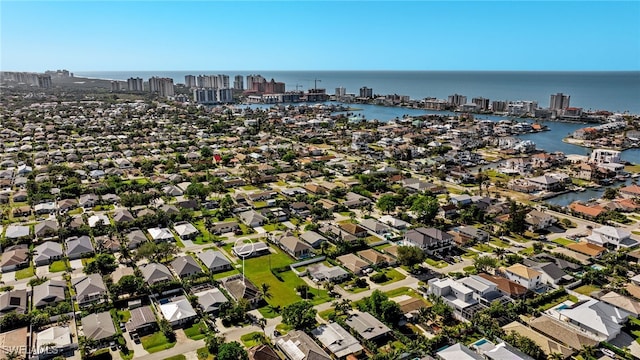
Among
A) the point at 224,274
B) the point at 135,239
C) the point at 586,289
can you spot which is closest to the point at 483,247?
the point at 586,289

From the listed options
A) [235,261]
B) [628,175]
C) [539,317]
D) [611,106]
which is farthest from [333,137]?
[611,106]

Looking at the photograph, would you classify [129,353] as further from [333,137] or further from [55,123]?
[55,123]

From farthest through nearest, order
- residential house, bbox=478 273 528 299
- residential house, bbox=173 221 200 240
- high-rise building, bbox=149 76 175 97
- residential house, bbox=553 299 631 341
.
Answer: high-rise building, bbox=149 76 175 97, residential house, bbox=173 221 200 240, residential house, bbox=478 273 528 299, residential house, bbox=553 299 631 341

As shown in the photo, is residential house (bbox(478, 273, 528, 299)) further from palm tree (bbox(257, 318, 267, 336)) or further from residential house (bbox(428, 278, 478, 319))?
palm tree (bbox(257, 318, 267, 336))

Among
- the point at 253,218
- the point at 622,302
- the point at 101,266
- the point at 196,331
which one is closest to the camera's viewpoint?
the point at 196,331

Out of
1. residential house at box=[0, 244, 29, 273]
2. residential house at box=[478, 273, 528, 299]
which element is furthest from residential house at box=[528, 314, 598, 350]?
residential house at box=[0, 244, 29, 273]

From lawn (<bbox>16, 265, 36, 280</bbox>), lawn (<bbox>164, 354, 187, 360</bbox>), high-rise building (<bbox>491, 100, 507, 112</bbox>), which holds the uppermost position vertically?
high-rise building (<bbox>491, 100, 507, 112</bbox>)

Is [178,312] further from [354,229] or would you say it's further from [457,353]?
[354,229]

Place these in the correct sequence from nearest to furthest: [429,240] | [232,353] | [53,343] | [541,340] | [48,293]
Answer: [232,353] < [53,343] < [541,340] < [48,293] < [429,240]
